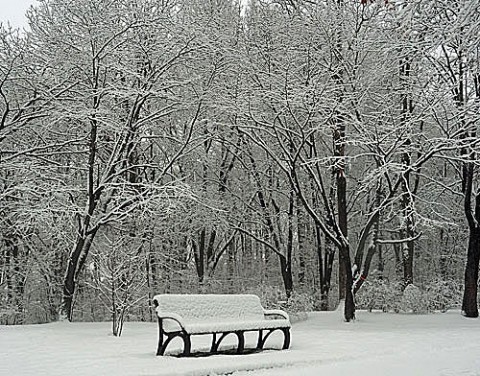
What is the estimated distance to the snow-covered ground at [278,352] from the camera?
703 cm

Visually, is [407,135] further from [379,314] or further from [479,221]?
[379,314]

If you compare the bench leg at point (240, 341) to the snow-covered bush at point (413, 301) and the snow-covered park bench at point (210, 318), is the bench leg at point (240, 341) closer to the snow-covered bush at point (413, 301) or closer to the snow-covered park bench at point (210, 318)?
the snow-covered park bench at point (210, 318)

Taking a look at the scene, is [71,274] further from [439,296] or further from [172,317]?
[439,296]

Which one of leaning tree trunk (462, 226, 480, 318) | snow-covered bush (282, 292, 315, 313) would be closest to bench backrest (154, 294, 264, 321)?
snow-covered bush (282, 292, 315, 313)

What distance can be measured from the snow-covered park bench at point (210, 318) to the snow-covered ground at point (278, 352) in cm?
34

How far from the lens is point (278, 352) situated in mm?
8727

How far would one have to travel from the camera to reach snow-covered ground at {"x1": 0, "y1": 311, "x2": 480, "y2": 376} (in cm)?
703

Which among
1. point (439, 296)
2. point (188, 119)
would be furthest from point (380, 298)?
point (188, 119)

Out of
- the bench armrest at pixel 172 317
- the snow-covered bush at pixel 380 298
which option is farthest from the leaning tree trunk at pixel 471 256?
the bench armrest at pixel 172 317

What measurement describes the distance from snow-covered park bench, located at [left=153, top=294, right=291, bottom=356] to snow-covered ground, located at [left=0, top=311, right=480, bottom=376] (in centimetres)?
34

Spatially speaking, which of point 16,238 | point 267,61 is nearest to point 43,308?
point 16,238

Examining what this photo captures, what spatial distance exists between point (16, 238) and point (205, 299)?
1021 cm

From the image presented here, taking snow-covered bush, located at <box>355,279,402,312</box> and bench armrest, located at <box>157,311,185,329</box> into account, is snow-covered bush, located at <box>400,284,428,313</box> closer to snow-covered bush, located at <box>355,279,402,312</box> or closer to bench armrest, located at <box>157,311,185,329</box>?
snow-covered bush, located at <box>355,279,402,312</box>

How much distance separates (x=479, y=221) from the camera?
14.3m
